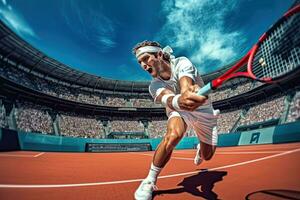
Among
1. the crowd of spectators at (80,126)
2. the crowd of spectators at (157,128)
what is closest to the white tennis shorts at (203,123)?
the crowd of spectators at (80,126)

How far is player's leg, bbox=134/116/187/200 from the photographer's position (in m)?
2.48

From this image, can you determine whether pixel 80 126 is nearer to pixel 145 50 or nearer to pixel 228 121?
pixel 228 121

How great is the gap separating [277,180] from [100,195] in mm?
2928

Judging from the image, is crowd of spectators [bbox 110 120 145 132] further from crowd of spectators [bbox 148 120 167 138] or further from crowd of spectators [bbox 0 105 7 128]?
crowd of spectators [bbox 0 105 7 128]

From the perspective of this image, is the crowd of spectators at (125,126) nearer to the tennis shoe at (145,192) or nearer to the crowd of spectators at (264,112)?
the crowd of spectators at (264,112)

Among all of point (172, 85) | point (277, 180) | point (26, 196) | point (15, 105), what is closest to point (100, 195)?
point (26, 196)

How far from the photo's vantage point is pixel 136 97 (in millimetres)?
38906

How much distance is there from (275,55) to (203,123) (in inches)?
64.3

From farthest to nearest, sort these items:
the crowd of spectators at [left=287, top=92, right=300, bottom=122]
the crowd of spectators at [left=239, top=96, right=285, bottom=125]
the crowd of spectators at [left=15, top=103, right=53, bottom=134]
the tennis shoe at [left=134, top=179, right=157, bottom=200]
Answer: the crowd of spectators at [left=239, top=96, right=285, bottom=125], the crowd of spectators at [left=15, top=103, right=53, bottom=134], the crowd of spectators at [left=287, top=92, right=300, bottom=122], the tennis shoe at [left=134, top=179, right=157, bottom=200]

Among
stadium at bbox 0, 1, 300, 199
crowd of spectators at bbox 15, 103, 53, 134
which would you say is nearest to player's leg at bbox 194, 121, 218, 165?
stadium at bbox 0, 1, 300, 199

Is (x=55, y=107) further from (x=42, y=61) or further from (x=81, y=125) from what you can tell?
(x=42, y=61)

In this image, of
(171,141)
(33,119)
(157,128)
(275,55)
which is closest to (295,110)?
(157,128)

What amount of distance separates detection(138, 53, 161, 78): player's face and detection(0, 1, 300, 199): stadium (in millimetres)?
1927

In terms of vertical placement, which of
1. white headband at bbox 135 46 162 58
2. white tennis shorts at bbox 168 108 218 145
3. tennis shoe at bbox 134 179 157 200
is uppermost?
white headband at bbox 135 46 162 58
